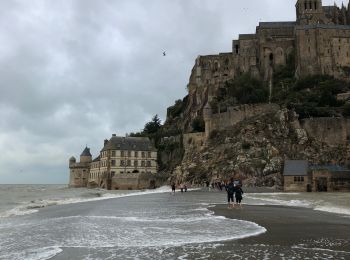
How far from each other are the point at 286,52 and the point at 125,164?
122 ft

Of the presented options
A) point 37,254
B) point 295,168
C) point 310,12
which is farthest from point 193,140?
point 37,254

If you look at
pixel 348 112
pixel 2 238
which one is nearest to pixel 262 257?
pixel 2 238

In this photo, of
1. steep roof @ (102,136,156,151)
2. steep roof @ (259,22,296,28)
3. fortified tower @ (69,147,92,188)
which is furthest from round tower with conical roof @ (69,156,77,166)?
steep roof @ (259,22,296,28)

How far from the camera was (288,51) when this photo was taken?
263ft

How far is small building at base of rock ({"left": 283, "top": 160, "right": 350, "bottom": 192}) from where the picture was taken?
46844mm

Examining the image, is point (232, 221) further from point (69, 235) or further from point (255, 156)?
point (255, 156)

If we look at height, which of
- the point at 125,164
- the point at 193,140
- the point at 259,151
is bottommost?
the point at 125,164

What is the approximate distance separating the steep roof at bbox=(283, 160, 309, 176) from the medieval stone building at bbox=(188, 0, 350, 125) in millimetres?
30725

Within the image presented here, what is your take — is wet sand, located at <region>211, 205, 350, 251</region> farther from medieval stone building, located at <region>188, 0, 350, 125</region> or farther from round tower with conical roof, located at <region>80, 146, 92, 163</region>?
round tower with conical roof, located at <region>80, 146, 92, 163</region>

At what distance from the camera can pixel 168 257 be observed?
31.0 ft

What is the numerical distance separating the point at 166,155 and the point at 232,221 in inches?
2530

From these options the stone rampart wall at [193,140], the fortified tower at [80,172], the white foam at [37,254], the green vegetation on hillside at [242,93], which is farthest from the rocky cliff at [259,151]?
the white foam at [37,254]

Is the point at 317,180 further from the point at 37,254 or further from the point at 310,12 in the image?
the point at 310,12

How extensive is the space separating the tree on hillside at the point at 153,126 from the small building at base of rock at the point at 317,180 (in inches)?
1937
